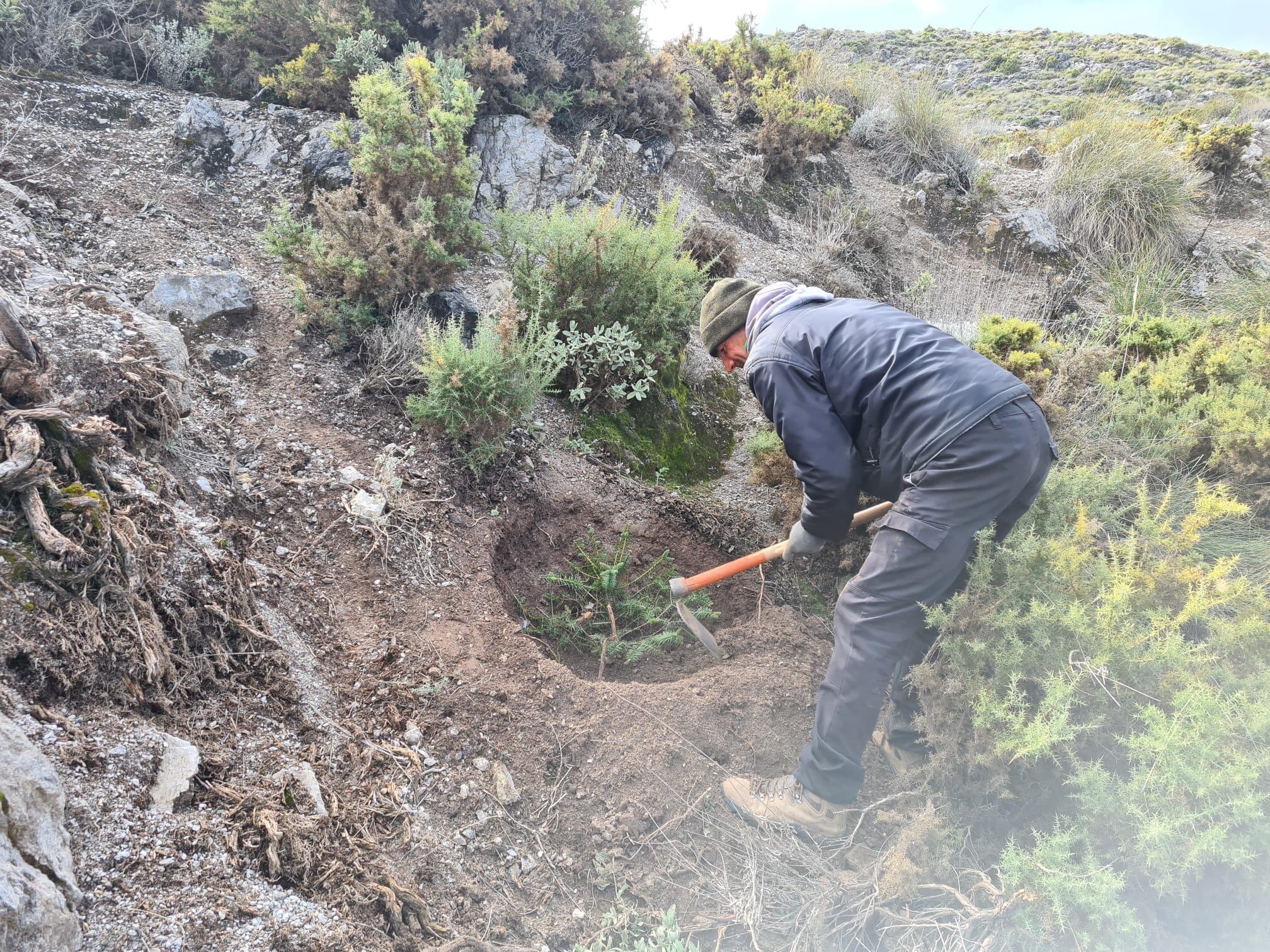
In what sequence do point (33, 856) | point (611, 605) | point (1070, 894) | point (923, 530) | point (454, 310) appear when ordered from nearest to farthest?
point (33, 856), point (1070, 894), point (923, 530), point (611, 605), point (454, 310)

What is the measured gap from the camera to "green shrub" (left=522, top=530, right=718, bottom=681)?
352cm

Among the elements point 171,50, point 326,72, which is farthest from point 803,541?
point 171,50

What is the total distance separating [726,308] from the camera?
3070 mm

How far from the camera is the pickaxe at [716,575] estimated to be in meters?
3.09

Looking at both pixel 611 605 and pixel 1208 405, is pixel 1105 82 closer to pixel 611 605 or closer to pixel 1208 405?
pixel 1208 405

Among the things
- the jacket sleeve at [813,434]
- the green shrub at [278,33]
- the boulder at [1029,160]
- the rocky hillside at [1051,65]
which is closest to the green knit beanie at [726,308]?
the jacket sleeve at [813,434]

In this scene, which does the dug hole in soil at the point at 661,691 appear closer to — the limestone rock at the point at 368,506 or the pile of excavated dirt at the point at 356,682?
the pile of excavated dirt at the point at 356,682

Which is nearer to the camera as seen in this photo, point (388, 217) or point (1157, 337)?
point (388, 217)

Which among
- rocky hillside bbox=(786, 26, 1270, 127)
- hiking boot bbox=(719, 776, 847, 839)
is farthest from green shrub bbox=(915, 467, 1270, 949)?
rocky hillside bbox=(786, 26, 1270, 127)

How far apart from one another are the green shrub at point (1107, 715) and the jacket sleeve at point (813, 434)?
1.91 ft

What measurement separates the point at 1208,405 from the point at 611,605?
3737mm

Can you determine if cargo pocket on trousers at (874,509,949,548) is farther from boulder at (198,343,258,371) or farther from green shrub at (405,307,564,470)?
boulder at (198,343,258,371)

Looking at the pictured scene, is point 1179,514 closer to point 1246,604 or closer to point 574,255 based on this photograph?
point 1246,604

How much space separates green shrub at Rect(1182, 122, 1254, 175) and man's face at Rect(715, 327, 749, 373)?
31.4 feet
